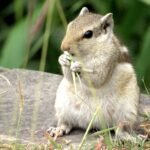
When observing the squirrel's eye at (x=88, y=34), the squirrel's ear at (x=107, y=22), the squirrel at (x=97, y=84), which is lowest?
the squirrel at (x=97, y=84)

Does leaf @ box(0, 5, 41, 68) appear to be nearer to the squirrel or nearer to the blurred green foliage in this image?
the blurred green foliage

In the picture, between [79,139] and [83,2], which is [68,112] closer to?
[79,139]

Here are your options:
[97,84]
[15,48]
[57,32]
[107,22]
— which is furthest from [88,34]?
[57,32]

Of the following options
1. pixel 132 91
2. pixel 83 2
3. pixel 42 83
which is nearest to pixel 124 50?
pixel 132 91

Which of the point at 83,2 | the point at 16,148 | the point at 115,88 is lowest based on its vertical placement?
the point at 16,148

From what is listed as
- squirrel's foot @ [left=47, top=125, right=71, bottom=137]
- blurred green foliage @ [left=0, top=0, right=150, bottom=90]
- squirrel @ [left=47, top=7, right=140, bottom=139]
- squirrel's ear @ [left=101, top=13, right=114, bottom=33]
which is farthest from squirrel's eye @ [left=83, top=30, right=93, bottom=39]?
blurred green foliage @ [left=0, top=0, right=150, bottom=90]

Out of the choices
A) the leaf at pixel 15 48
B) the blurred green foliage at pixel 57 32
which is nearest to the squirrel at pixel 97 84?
the blurred green foliage at pixel 57 32

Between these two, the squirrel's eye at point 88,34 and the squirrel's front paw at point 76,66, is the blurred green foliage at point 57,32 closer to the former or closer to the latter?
the squirrel's eye at point 88,34
